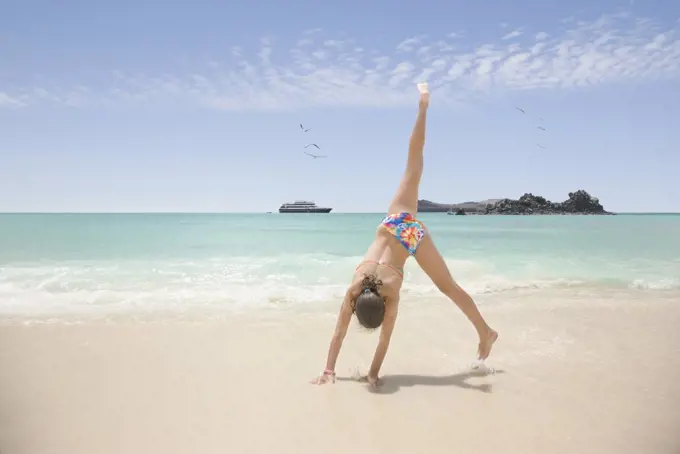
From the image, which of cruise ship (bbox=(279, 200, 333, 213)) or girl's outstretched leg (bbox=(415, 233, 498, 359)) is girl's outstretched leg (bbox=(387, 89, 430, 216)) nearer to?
girl's outstretched leg (bbox=(415, 233, 498, 359))

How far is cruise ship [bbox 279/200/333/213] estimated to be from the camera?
2474 inches

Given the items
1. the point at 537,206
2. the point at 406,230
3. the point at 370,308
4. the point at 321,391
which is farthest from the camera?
the point at 537,206

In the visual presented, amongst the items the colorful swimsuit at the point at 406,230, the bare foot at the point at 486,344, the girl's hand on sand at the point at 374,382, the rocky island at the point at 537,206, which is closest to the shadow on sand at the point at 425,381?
the girl's hand on sand at the point at 374,382

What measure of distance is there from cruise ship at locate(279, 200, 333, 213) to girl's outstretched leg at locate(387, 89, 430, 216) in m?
58.9

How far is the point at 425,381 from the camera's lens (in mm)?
3656

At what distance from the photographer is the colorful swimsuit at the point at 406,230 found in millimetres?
3609

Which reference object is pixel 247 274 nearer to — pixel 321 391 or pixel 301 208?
pixel 321 391

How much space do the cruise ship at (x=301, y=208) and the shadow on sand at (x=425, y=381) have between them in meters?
59.0

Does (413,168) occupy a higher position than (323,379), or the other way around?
(413,168)

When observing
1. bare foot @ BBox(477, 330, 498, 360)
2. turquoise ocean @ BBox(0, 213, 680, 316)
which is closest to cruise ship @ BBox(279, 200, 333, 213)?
turquoise ocean @ BBox(0, 213, 680, 316)

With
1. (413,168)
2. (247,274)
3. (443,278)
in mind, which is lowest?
(247,274)

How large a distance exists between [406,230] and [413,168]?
471 mm

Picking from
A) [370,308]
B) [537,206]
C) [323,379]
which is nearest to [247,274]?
[323,379]

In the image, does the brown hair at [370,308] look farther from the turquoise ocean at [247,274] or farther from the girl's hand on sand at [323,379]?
the turquoise ocean at [247,274]
